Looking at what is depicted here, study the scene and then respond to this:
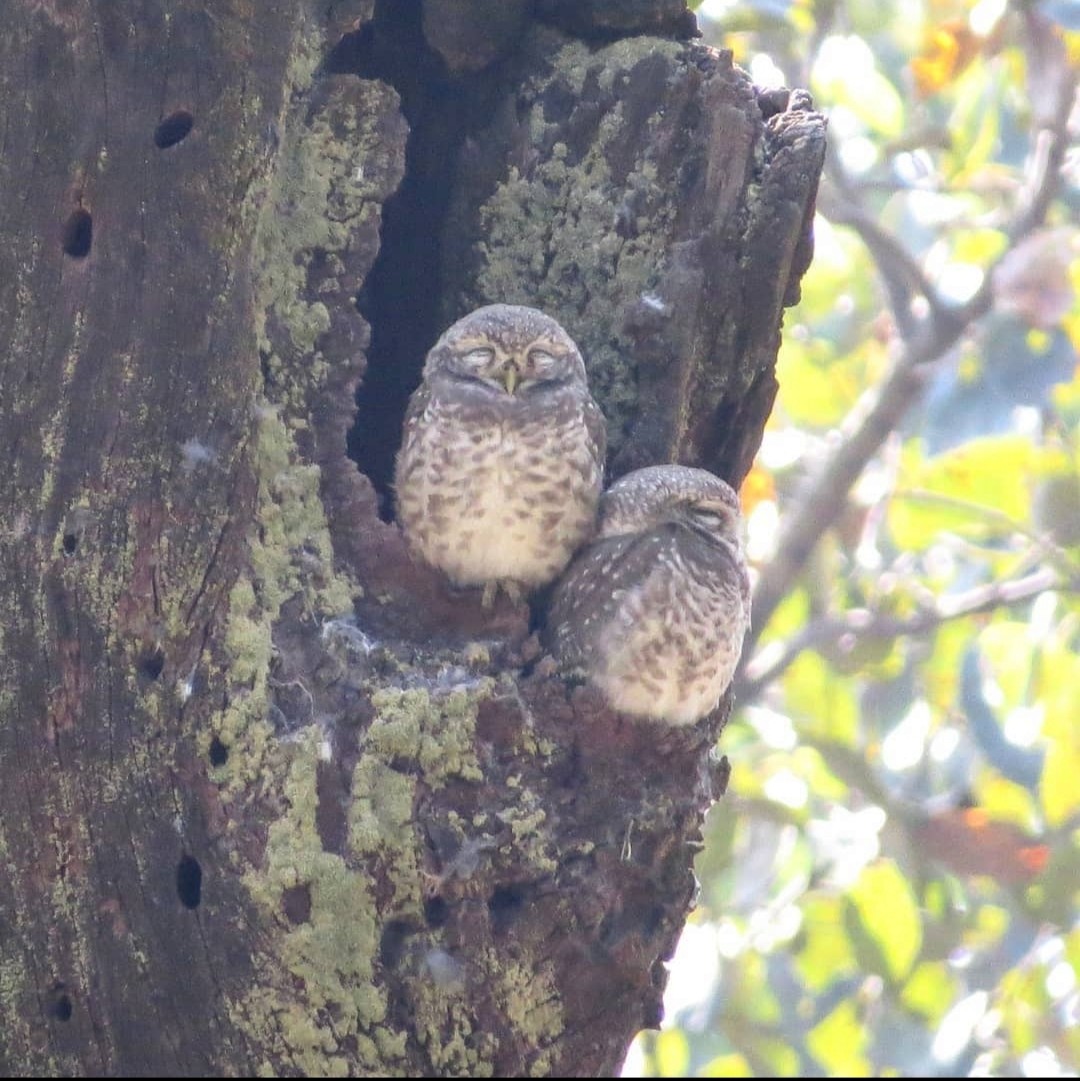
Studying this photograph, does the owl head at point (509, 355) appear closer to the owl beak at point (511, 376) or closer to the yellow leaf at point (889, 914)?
the owl beak at point (511, 376)

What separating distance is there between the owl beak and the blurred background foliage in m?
4.01

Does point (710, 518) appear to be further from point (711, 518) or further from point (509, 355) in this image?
point (509, 355)

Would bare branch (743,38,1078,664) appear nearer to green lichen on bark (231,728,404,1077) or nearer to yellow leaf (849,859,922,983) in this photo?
yellow leaf (849,859,922,983)

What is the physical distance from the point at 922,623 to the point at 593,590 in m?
4.88

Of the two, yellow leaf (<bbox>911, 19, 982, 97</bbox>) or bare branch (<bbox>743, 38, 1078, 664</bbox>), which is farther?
bare branch (<bbox>743, 38, 1078, 664</bbox>)

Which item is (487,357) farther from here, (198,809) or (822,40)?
(822,40)

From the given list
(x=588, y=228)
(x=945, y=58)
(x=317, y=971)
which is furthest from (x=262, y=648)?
(x=945, y=58)

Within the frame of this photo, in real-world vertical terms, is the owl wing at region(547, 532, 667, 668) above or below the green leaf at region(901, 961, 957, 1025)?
above

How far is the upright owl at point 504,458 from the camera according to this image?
425 centimetres

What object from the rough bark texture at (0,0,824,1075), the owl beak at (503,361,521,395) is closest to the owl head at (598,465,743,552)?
the rough bark texture at (0,0,824,1075)

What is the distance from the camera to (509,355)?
4.34m

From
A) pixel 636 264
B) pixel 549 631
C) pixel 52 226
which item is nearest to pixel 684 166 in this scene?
pixel 636 264

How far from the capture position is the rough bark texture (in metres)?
3.45

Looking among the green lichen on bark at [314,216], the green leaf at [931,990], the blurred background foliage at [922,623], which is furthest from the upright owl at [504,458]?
the green leaf at [931,990]
